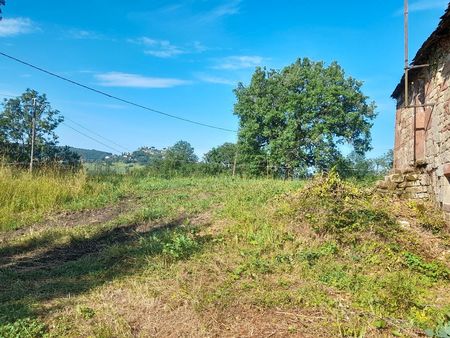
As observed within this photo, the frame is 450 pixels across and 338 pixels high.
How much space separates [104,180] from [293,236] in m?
8.35

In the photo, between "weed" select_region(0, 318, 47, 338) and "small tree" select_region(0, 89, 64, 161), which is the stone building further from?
"small tree" select_region(0, 89, 64, 161)

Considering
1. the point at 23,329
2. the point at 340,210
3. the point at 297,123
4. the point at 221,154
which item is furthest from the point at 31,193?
the point at 221,154

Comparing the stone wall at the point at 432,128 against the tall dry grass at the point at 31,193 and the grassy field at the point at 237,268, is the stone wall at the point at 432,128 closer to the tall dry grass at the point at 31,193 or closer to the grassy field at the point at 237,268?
the grassy field at the point at 237,268

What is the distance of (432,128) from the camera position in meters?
6.84

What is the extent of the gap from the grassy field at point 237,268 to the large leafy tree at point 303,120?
54.0ft

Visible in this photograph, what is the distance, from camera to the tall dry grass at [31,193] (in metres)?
8.17

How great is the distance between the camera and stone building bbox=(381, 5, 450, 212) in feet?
20.0

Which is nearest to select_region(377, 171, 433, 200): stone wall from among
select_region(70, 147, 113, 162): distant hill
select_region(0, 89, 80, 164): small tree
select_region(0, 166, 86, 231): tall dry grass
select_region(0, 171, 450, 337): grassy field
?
select_region(0, 171, 450, 337): grassy field

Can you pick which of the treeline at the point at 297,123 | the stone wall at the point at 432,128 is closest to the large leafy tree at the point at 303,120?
the treeline at the point at 297,123

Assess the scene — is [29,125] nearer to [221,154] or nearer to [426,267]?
[221,154]

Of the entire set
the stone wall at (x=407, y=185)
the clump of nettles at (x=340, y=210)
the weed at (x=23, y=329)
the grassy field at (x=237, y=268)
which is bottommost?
the weed at (x=23, y=329)

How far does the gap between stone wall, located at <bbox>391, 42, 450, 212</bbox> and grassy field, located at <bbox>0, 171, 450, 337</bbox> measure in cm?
65

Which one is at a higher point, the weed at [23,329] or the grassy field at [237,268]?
the grassy field at [237,268]

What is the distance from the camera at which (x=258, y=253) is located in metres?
4.78
